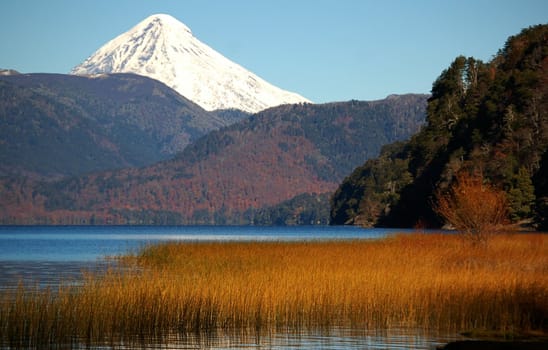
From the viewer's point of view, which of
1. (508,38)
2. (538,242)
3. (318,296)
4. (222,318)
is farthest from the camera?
(508,38)

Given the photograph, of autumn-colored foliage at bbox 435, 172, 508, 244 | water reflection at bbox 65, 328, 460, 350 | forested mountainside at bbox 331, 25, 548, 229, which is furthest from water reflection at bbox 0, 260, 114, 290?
forested mountainside at bbox 331, 25, 548, 229

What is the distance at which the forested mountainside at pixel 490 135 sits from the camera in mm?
94688

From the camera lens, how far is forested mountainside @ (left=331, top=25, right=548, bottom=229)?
94.7 meters

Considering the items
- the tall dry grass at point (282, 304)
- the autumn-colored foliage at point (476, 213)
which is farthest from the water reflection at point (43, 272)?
the autumn-colored foliage at point (476, 213)

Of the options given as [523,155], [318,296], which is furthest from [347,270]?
[523,155]

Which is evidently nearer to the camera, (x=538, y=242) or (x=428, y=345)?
(x=428, y=345)

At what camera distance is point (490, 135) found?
110 meters

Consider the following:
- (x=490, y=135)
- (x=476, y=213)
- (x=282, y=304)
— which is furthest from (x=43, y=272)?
(x=490, y=135)

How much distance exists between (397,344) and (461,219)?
93.3ft

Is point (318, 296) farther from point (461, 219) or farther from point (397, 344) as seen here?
point (461, 219)

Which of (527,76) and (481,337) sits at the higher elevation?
(527,76)

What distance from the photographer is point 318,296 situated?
93.9ft

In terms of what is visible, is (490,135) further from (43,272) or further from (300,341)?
(300,341)

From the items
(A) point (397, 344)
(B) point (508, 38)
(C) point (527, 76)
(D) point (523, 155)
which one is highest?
(B) point (508, 38)
